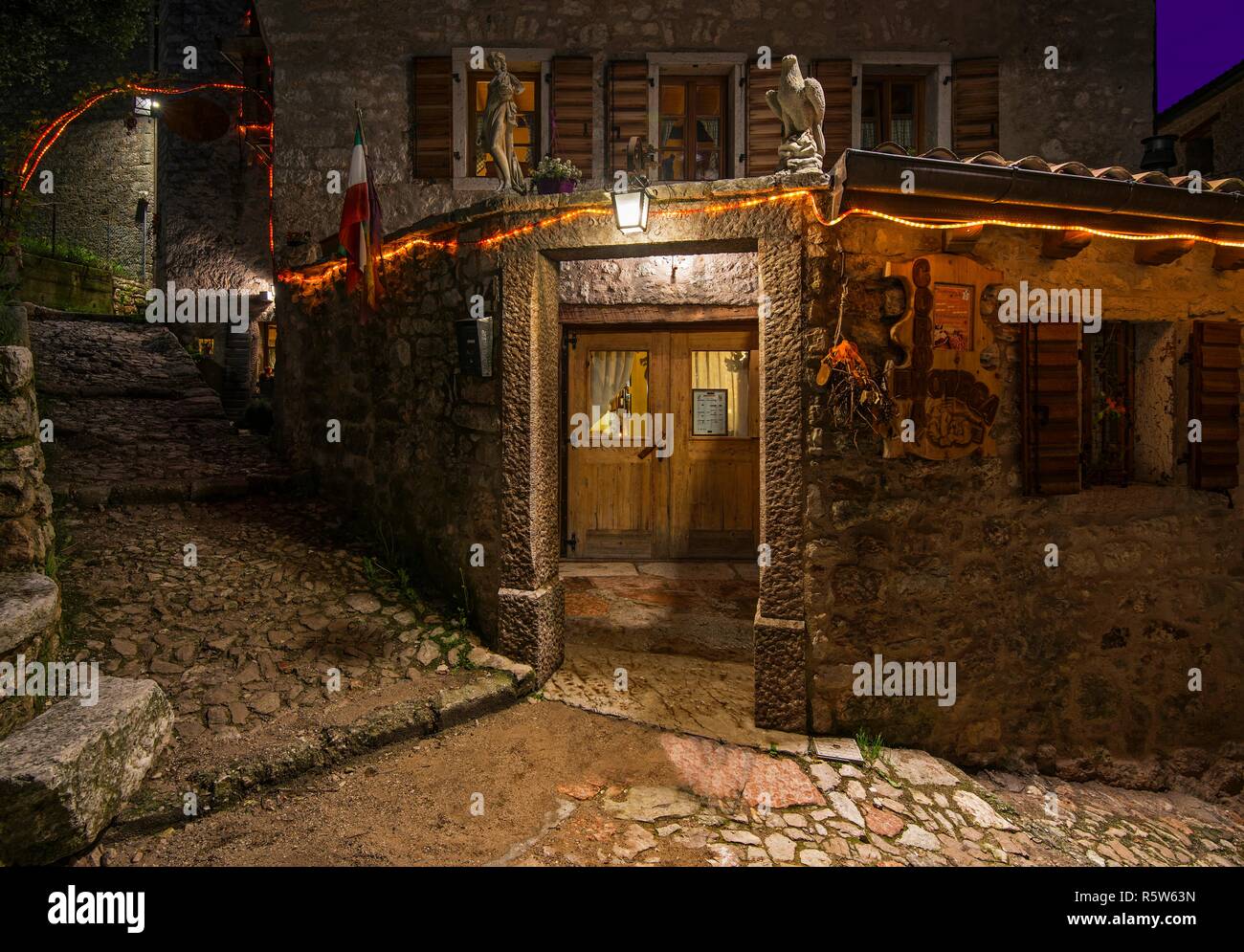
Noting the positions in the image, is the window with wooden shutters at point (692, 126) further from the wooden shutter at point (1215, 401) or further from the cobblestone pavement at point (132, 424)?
the cobblestone pavement at point (132, 424)

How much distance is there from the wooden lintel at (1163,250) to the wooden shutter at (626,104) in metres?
4.81

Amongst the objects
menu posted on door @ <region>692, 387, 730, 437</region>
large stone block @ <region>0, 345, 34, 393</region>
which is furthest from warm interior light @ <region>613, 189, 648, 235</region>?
menu posted on door @ <region>692, 387, 730, 437</region>

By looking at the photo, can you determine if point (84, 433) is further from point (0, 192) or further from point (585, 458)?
point (585, 458)

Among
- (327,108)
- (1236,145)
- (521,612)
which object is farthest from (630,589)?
(1236,145)

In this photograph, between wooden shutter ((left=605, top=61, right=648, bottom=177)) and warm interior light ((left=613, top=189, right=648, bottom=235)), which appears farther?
wooden shutter ((left=605, top=61, right=648, bottom=177))

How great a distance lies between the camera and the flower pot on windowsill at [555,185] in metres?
4.67

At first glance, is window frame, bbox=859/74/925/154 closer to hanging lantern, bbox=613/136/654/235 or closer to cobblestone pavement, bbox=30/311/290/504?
hanging lantern, bbox=613/136/654/235

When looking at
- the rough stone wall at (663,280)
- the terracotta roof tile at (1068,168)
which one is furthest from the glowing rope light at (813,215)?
the rough stone wall at (663,280)

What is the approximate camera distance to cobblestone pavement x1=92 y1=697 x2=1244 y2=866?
9.53 feet

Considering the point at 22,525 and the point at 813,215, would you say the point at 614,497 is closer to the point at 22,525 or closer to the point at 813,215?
the point at 813,215

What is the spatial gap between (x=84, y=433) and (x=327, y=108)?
426 cm

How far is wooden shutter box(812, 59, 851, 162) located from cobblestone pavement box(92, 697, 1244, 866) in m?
6.30

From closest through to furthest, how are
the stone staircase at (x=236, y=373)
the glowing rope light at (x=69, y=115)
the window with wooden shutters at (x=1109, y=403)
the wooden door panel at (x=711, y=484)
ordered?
the window with wooden shutters at (x=1109, y=403), the glowing rope light at (x=69, y=115), the wooden door panel at (x=711, y=484), the stone staircase at (x=236, y=373)

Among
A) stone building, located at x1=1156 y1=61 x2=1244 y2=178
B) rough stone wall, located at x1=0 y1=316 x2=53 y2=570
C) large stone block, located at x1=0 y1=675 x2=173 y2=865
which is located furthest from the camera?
stone building, located at x1=1156 y1=61 x2=1244 y2=178
